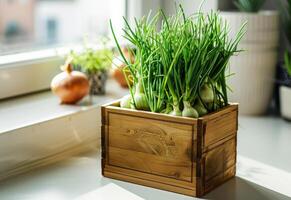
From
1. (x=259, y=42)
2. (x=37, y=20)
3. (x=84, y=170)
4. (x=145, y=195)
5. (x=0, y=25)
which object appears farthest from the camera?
(x=37, y=20)

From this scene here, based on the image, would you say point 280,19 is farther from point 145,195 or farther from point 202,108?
point 145,195

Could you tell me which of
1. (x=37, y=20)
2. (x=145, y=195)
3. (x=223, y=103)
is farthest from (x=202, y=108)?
(x=37, y=20)

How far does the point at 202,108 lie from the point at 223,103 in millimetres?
75

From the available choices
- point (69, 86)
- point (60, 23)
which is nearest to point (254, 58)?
point (69, 86)

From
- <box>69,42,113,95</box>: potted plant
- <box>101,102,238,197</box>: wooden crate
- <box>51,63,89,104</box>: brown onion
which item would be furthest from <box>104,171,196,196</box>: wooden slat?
<box>69,42,113,95</box>: potted plant

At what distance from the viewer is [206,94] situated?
3.69ft

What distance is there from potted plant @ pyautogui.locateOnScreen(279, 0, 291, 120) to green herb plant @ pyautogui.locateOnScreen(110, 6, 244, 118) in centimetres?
57

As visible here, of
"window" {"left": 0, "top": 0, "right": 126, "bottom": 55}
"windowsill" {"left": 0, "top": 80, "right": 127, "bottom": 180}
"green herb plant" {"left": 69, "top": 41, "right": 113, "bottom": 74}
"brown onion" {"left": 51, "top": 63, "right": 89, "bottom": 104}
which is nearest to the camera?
"windowsill" {"left": 0, "top": 80, "right": 127, "bottom": 180}

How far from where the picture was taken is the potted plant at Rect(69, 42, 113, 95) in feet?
5.07

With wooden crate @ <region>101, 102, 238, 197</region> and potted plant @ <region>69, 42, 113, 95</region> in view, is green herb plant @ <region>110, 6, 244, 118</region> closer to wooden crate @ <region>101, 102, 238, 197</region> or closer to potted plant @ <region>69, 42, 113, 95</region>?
wooden crate @ <region>101, 102, 238, 197</region>

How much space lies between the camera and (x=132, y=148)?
3.75ft

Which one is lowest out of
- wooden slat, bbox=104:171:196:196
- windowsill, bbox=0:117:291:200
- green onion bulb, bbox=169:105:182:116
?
windowsill, bbox=0:117:291:200

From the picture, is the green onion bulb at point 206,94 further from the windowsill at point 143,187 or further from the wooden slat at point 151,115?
the windowsill at point 143,187

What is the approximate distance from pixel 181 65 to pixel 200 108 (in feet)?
0.28
